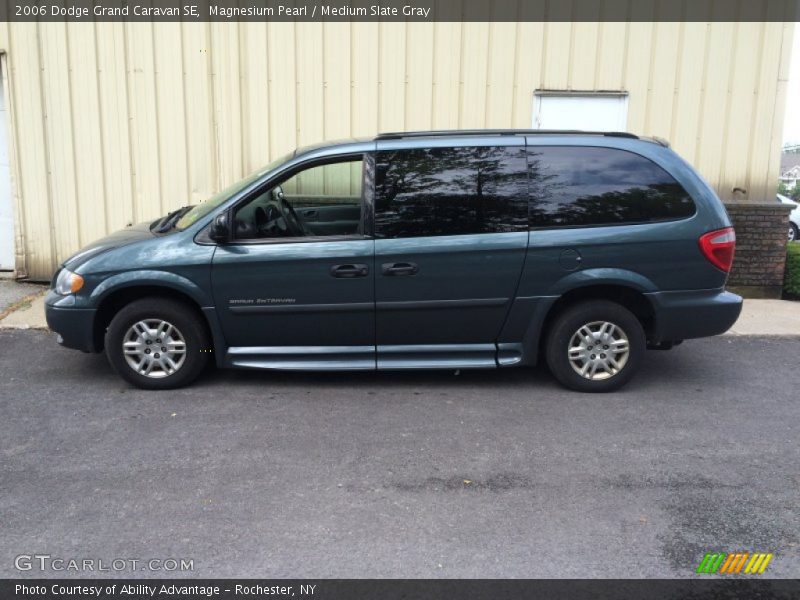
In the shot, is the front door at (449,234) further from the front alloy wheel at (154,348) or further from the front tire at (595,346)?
the front alloy wheel at (154,348)

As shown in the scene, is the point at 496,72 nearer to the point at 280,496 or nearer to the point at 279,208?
the point at 279,208

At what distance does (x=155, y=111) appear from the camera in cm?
884

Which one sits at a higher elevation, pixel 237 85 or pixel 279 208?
pixel 237 85

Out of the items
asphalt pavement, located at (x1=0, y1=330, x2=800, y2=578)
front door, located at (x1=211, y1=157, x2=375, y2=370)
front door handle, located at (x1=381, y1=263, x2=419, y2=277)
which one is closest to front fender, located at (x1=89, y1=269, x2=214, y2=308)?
front door, located at (x1=211, y1=157, x2=375, y2=370)

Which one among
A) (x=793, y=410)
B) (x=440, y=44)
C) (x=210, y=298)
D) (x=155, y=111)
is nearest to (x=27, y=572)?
(x=210, y=298)

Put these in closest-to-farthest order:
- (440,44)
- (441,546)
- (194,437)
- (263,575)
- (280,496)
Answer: (263,575) < (441,546) < (280,496) < (194,437) < (440,44)

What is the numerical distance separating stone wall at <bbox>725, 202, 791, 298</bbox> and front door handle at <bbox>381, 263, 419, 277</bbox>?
16.6 ft

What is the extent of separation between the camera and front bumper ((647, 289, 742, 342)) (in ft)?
18.0

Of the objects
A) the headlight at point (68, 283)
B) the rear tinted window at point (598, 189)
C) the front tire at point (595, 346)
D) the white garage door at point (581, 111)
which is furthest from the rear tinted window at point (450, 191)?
the white garage door at point (581, 111)

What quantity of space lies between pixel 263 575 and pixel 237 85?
682cm

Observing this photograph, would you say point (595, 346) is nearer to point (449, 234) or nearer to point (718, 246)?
point (718, 246)

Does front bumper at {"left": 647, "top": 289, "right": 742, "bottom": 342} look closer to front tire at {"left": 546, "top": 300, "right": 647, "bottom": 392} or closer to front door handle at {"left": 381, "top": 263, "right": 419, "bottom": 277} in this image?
front tire at {"left": 546, "top": 300, "right": 647, "bottom": 392}

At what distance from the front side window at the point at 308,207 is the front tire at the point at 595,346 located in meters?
1.70

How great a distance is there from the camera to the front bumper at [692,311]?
5.48m
